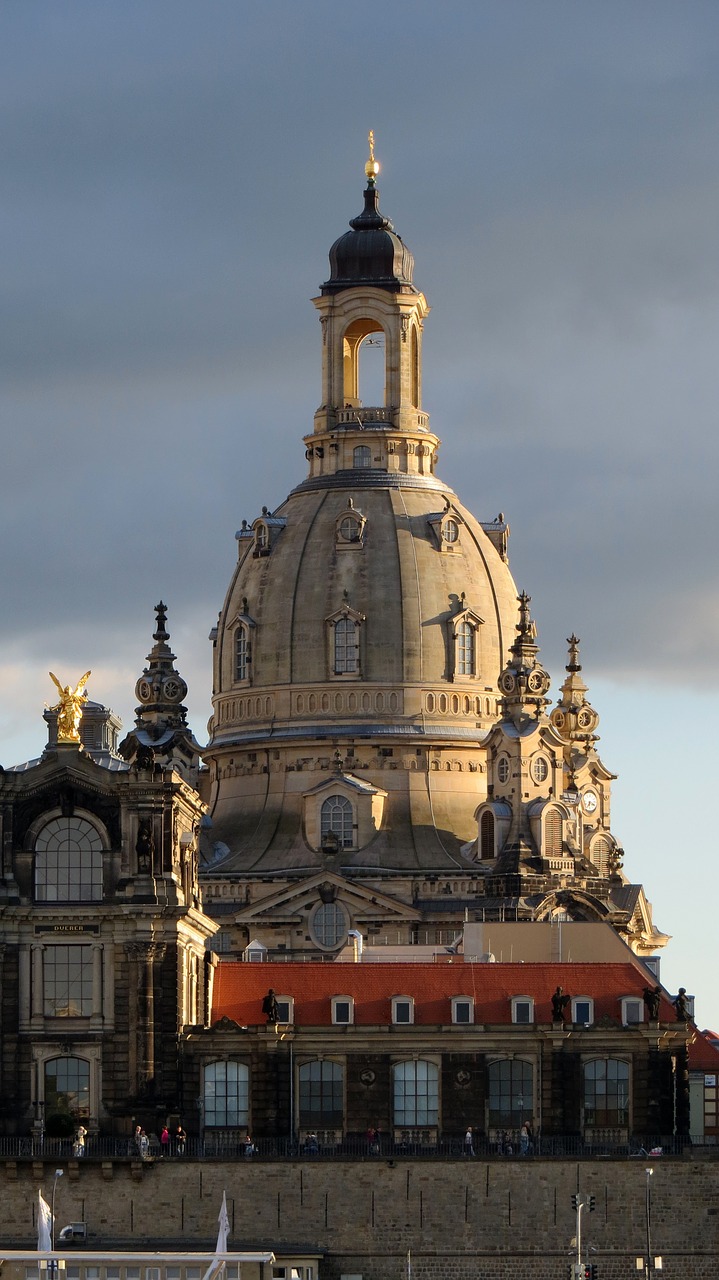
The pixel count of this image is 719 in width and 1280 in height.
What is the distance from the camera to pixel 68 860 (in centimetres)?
15688

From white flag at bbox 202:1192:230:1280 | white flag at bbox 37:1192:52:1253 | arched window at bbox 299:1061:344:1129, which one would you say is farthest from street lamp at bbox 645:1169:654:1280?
white flag at bbox 37:1192:52:1253

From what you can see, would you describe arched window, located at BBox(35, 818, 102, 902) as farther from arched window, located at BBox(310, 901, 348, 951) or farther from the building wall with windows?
arched window, located at BBox(310, 901, 348, 951)

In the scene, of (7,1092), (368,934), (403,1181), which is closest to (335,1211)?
(403,1181)

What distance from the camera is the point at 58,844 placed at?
15700 centimetres

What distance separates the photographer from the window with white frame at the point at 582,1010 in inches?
6288

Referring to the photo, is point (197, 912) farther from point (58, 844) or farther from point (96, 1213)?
point (96, 1213)

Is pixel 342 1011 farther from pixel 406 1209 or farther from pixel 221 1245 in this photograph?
pixel 221 1245

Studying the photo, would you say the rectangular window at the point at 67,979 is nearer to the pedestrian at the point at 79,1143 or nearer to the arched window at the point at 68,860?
the arched window at the point at 68,860

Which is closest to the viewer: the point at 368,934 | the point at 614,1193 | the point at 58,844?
the point at 614,1193

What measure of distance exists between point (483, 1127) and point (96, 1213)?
52.6ft

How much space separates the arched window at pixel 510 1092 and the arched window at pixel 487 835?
42.4 meters

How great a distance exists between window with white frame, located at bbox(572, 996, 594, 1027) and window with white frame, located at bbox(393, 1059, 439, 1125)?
676cm

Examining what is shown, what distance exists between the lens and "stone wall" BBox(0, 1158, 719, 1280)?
147 m

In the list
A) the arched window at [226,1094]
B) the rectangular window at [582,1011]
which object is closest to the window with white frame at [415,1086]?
the arched window at [226,1094]
